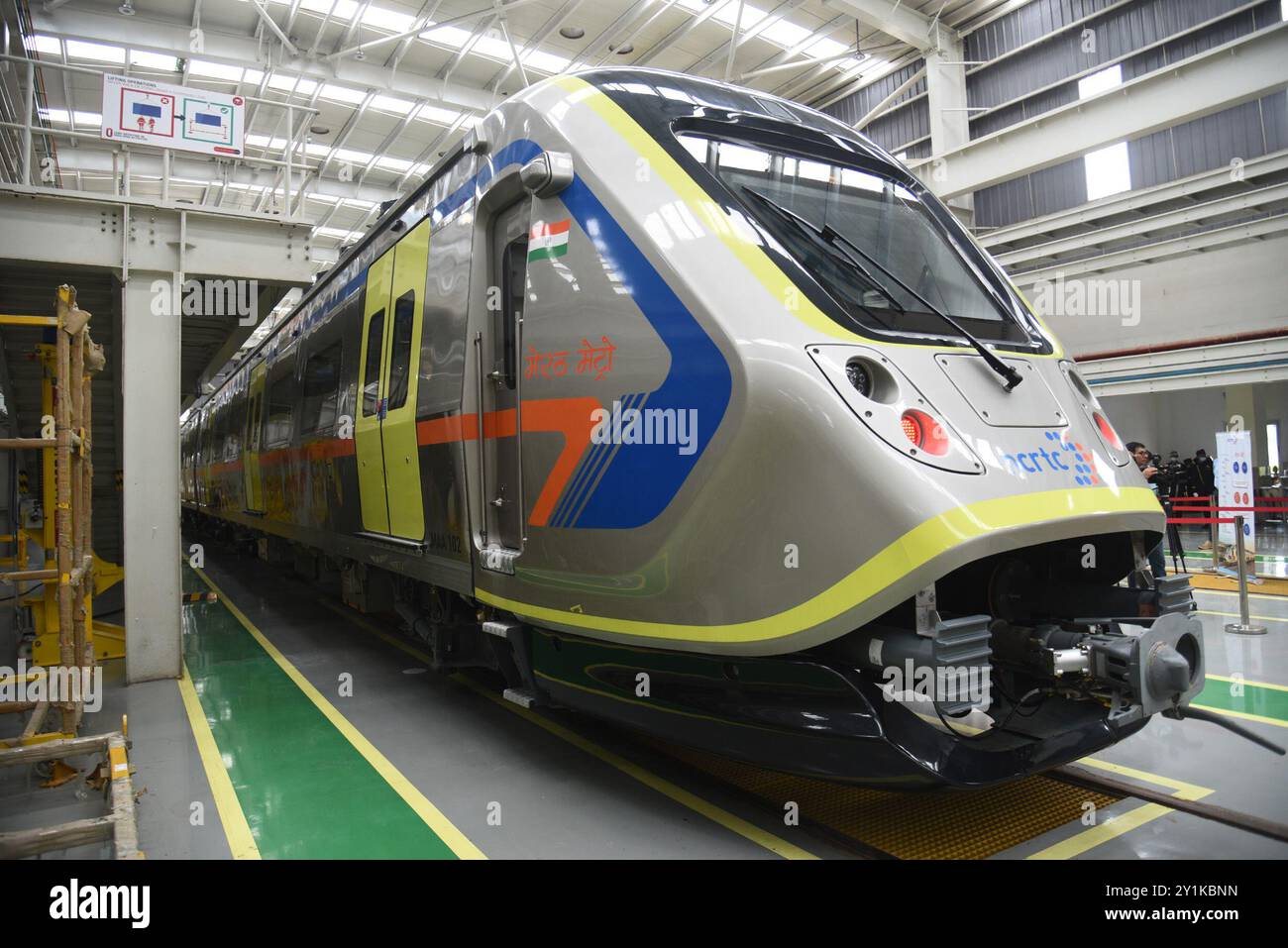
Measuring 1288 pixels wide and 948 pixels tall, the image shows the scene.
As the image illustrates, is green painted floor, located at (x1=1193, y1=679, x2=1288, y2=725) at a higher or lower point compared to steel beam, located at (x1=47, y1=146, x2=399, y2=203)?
lower

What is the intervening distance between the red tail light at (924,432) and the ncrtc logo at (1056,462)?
0.25 metres

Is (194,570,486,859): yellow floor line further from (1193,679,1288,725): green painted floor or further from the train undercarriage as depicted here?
(1193,679,1288,725): green painted floor

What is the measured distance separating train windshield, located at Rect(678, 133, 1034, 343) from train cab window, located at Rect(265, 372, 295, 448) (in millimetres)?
5810

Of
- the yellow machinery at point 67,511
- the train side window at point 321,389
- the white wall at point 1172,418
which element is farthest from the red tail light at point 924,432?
the white wall at point 1172,418

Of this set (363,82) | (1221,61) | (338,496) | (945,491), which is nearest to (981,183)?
(1221,61)

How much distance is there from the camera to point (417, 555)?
186 inches

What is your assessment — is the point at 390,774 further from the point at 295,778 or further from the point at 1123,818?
the point at 1123,818

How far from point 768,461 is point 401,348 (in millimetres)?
3016

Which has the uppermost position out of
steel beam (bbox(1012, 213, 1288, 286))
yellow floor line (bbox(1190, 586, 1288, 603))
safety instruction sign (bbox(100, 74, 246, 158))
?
steel beam (bbox(1012, 213, 1288, 286))

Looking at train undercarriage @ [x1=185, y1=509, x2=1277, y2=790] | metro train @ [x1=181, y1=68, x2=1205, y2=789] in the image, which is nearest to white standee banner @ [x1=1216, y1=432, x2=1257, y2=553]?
metro train @ [x1=181, y1=68, x2=1205, y2=789]

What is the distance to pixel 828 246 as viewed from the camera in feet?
10.7

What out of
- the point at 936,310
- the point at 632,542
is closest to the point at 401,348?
the point at 632,542

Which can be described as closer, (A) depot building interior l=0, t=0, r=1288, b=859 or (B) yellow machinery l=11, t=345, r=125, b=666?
(A) depot building interior l=0, t=0, r=1288, b=859

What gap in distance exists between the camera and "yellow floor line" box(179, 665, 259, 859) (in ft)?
11.2
